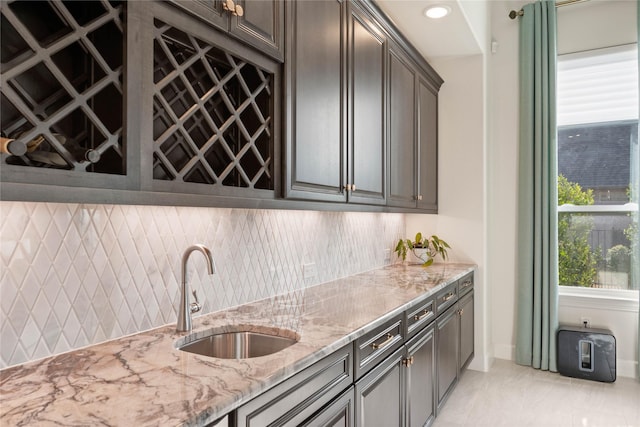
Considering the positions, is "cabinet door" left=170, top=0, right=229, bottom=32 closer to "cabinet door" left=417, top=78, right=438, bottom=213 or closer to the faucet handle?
the faucet handle

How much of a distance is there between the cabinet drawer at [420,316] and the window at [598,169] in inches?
81.6

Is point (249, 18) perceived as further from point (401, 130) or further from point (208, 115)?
point (401, 130)

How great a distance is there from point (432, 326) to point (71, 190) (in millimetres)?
2117

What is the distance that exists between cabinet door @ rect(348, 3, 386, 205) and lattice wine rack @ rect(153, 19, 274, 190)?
70 cm

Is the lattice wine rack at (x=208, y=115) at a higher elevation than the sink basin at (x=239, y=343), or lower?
higher

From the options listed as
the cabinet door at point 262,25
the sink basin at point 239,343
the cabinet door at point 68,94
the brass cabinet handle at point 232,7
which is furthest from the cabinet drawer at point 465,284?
the cabinet door at point 68,94

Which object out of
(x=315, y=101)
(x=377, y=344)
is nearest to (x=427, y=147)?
(x=315, y=101)

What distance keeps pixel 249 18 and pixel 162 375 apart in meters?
1.17

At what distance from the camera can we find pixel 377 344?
5.84 feet

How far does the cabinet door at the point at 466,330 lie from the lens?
10.8ft

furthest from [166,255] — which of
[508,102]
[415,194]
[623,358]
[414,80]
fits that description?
[623,358]

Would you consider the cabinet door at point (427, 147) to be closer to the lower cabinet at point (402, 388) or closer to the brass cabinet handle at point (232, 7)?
the lower cabinet at point (402, 388)

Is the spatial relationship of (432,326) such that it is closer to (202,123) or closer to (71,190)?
(202,123)

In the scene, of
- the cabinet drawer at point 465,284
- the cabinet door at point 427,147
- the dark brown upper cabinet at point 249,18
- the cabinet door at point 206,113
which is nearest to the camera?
the cabinet door at point 206,113
